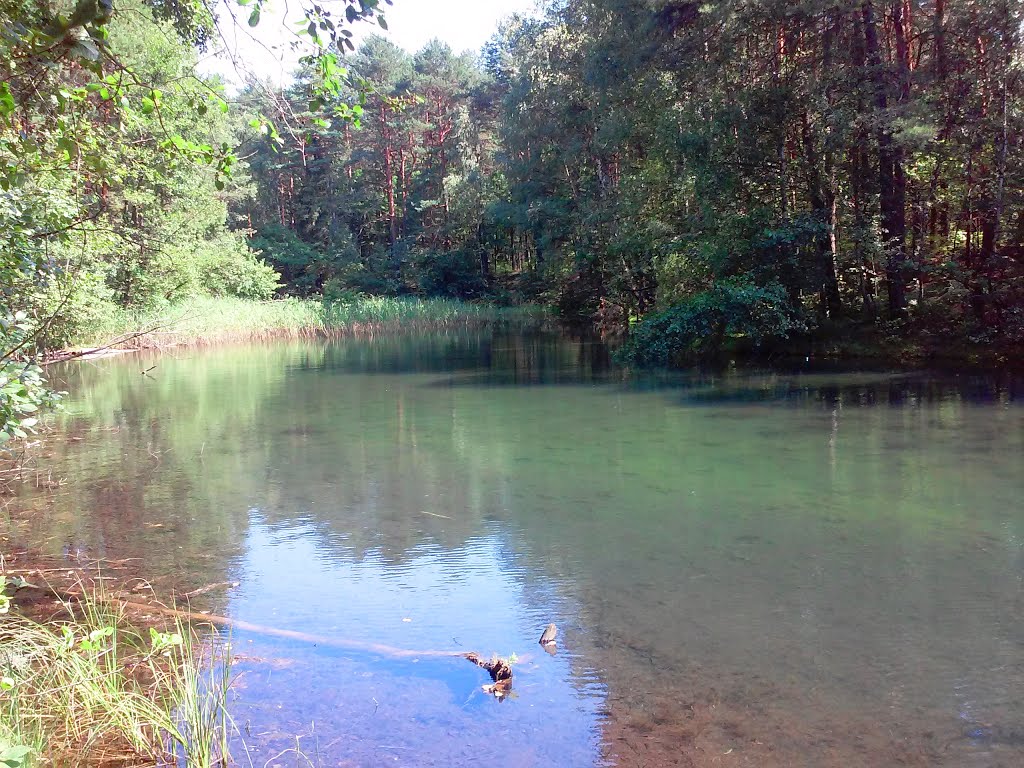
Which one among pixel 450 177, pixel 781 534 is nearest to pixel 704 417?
pixel 781 534

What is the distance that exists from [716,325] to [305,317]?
17145 millimetres

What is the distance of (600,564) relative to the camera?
5988 millimetres

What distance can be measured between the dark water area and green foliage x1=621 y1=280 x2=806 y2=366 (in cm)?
475

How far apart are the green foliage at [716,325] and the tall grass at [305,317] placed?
12720 millimetres

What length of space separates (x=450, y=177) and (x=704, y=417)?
32430 millimetres

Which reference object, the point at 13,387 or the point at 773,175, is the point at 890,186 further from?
the point at 13,387

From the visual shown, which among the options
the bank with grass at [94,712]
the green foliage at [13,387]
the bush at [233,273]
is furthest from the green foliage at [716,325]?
the bush at [233,273]

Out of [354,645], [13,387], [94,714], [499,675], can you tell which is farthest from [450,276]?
[94,714]

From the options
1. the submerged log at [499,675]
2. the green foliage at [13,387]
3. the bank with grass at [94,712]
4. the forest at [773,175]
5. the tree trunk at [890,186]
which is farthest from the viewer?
the tree trunk at [890,186]

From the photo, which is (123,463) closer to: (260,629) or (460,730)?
(260,629)

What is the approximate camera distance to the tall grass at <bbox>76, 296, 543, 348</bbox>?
81.2 feet

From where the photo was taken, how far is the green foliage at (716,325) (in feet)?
58.0

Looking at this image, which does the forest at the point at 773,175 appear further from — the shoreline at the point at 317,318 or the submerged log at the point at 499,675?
the submerged log at the point at 499,675

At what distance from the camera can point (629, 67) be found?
2052cm
